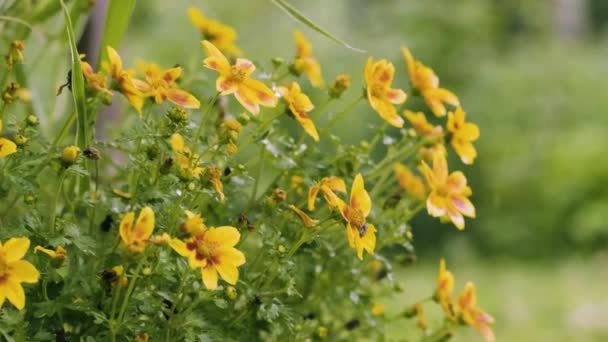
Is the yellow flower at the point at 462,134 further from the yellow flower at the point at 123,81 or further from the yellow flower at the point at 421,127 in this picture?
the yellow flower at the point at 123,81

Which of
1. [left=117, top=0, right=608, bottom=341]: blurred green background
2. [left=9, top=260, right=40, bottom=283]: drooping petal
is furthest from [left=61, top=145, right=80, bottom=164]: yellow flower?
[left=117, top=0, right=608, bottom=341]: blurred green background

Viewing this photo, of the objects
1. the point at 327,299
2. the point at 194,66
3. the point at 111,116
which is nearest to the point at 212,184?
the point at 327,299

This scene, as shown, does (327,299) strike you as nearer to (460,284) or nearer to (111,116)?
(111,116)

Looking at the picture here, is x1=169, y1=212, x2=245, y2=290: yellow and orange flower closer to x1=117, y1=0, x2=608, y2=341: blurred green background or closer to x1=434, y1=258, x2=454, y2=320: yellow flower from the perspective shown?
x1=434, y1=258, x2=454, y2=320: yellow flower

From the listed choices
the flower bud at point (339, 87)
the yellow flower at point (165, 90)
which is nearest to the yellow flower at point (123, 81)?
the yellow flower at point (165, 90)

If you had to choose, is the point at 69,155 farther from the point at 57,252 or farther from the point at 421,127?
the point at 421,127
